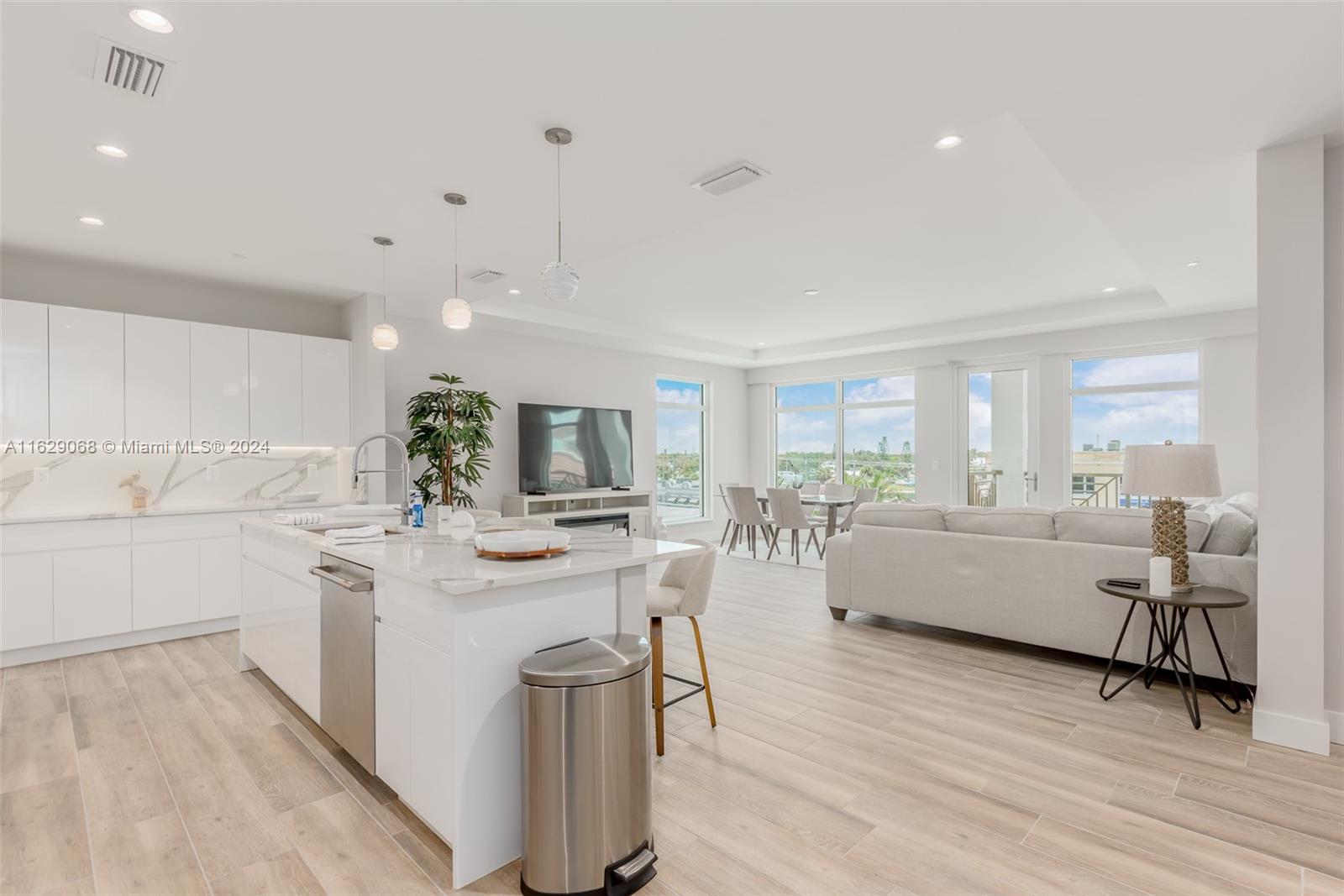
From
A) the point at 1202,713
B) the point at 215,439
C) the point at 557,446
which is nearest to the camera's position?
the point at 1202,713

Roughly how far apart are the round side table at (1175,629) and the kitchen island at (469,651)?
2.30m

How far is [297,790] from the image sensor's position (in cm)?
240

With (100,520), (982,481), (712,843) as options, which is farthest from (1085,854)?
(982,481)

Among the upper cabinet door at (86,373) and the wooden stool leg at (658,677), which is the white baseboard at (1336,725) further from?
the upper cabinet door at (86,373)

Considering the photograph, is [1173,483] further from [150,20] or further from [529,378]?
[529,378]

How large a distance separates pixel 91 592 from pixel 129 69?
136 inches

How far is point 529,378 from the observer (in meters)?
7.24

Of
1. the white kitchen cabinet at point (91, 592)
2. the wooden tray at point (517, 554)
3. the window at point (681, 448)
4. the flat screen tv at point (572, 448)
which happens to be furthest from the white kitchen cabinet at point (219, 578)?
the window at point (681, 448)

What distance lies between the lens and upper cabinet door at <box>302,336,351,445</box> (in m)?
5.22

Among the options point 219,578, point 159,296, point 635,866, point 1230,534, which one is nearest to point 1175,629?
point 1230,534

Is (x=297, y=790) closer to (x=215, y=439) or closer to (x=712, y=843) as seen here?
(x=712, y=843)

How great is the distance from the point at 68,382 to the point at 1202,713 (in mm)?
6737

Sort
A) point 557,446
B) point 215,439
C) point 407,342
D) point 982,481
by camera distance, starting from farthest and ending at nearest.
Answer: point 982,481, point 557,446, point 407,342, point 215,439

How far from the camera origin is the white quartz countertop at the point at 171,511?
4.04m
